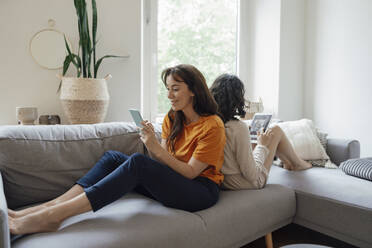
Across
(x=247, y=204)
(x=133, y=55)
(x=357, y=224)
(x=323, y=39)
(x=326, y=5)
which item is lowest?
(x=357, y=224)

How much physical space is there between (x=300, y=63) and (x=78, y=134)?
2.79m

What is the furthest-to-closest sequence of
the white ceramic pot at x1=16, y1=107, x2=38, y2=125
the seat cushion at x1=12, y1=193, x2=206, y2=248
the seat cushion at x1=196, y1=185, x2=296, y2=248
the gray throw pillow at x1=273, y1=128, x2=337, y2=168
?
the gray throw pillow at x1=273, y1=128, x2=337, y2=168 < the white ceramic pot at x1=16, y1=107, x2=38, y2=125 < the seat cushion at x1=196, y1=185, x2=296, y2=248 < the seat cushion at x1=12, y1=193, x2=206, y2=248

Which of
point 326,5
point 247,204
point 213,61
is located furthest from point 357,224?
point 326,5

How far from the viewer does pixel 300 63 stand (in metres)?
3.50

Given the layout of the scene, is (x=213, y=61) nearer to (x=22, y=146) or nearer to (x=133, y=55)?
(x=133, y=55)

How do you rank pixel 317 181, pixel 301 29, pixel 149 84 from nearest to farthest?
pixel 317 181
pixel 149 84
pixel 301 29

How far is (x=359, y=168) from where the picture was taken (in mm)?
1896

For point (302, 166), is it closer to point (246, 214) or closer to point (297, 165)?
point (297, 165)

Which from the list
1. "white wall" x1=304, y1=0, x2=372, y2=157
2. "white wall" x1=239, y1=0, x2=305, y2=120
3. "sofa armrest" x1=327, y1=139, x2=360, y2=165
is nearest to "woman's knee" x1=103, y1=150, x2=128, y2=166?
"sofa armrest" x1=327, y1=139, x2=360, y2=165

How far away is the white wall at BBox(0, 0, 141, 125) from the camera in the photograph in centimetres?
212

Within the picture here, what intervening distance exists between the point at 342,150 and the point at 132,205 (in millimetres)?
1744

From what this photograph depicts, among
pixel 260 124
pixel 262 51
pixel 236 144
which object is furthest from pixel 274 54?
pixel 236 144

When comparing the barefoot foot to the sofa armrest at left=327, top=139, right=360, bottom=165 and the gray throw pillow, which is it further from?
the sofa armrest at left=327, top=139, right=360, bottom=165

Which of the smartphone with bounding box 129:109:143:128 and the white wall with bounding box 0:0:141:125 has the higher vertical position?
the white wall with bounding box 0:0:141:125
